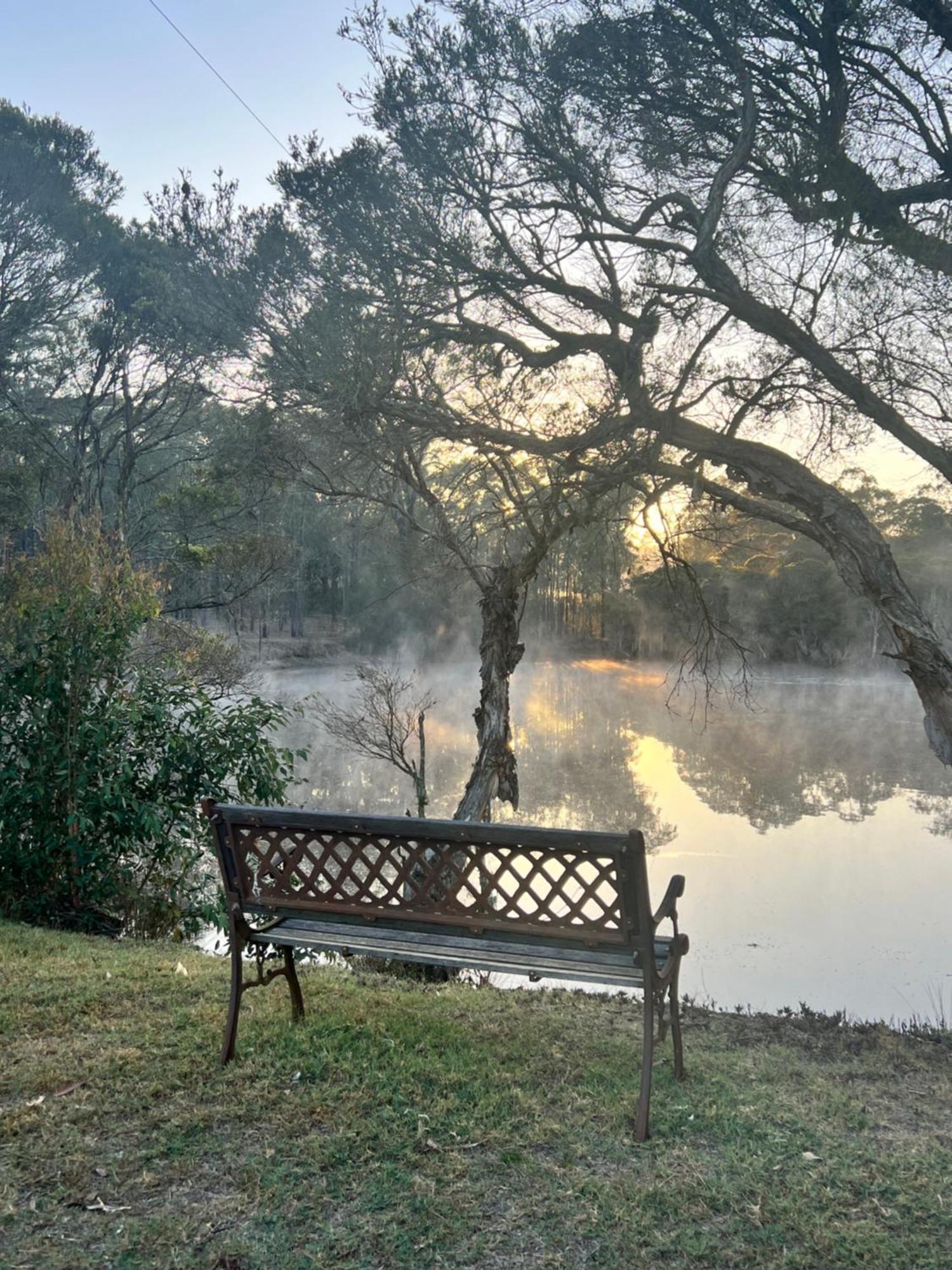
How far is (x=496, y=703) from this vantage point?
26.2ft

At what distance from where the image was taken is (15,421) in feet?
43.2

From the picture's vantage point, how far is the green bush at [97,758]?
4973 millimetres

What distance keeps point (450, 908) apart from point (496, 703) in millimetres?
5104

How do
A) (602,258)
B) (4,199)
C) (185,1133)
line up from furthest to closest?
(4,199) < (602,258) < (185,1133)

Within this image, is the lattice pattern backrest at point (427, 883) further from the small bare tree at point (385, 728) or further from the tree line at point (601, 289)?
the small bare tree at point (385, 728)

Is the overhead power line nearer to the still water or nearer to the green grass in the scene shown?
the green grass

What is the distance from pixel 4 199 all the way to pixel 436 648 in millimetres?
14674

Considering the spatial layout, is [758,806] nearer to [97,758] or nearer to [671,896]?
[97,758]

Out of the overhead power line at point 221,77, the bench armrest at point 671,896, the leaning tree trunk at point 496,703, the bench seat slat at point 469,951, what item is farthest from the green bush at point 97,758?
the bench armrest at point 671,896

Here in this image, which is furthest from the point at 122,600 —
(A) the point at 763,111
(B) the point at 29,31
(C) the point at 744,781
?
(C) the point at 744,781

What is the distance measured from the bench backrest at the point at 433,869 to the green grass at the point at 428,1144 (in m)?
0.45

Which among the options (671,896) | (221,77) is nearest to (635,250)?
(221,77)

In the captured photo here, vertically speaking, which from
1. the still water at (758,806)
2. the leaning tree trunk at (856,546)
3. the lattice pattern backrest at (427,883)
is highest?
the leaning tree trunk at (856,546)

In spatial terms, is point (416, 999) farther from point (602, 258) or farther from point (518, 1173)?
point (602, 258)
